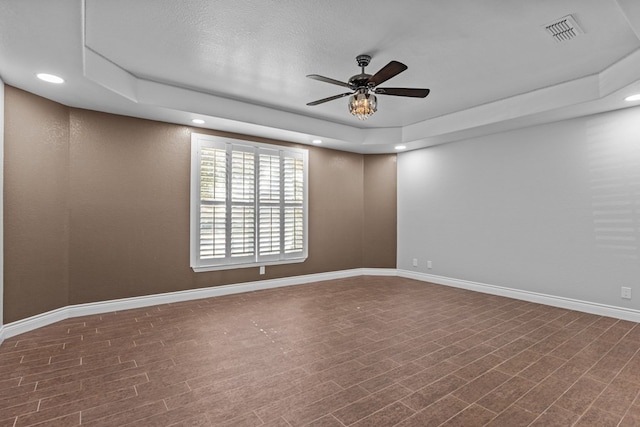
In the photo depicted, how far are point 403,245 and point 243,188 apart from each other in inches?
127

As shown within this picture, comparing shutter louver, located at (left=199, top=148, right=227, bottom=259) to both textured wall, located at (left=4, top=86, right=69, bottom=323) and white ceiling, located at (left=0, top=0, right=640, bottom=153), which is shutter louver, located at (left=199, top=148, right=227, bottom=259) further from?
textured wall, located at (left=4, top=86, right=69, bottom=323)

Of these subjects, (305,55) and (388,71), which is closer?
(388,71)

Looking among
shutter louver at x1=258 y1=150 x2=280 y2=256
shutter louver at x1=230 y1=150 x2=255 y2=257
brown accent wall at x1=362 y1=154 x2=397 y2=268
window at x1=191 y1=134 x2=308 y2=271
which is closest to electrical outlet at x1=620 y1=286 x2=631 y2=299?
brown accent wall at x1=362 y1=154 x2=397 y2=268

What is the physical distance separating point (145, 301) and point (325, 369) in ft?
9.31

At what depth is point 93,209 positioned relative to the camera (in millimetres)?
3854

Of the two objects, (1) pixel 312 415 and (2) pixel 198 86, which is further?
(2) pixel 198 86

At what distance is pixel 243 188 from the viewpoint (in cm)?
485

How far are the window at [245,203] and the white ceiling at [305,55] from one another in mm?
498

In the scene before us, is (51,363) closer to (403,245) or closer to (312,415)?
(312,415)

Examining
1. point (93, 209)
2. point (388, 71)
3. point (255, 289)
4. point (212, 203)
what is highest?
point (388, 71)

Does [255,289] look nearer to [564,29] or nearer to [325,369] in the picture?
[325,369]

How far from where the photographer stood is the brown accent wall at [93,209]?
10.7ft

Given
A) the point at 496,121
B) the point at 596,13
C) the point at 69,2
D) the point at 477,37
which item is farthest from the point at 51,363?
the point at 496,121

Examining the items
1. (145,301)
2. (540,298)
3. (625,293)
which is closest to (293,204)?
(145,301)
